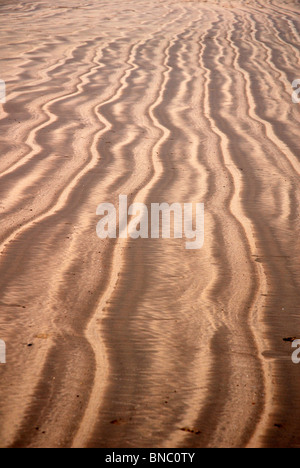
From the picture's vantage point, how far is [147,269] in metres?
2.53

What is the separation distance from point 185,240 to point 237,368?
1065 millimetres

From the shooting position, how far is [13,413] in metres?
1.65

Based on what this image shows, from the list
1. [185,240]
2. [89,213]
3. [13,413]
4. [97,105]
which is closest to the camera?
[13,413]

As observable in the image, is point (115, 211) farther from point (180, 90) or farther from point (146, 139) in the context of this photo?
point (180, 90)

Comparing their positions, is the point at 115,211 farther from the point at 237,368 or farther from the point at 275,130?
the point at 275,130

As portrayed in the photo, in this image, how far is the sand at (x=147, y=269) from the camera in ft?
5.53

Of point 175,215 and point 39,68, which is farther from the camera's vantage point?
point 39,68

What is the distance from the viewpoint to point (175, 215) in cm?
314

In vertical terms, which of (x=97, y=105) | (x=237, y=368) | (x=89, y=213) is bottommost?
(x=237, y=368)

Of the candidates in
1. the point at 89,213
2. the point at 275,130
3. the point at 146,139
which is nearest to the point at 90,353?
the point at 89,213

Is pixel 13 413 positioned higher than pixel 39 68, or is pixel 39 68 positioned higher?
pixel 39 68

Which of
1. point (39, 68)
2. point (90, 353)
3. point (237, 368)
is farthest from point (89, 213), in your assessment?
point (39, 68)

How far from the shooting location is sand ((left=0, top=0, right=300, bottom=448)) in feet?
5.53

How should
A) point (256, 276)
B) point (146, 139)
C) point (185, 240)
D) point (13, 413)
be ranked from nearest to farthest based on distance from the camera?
point (13, 413)
point (256, 276)
point (185, 240)
point (146, 139)
